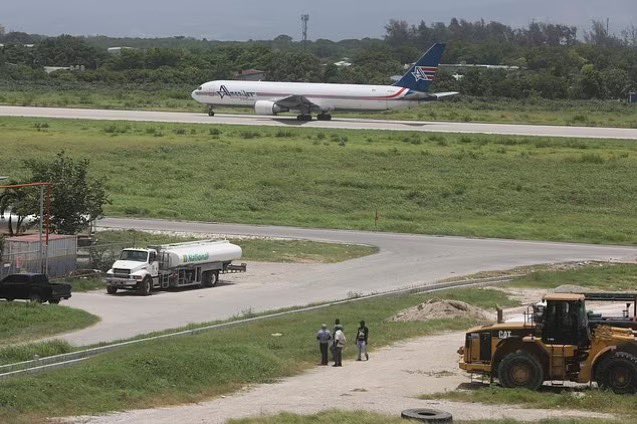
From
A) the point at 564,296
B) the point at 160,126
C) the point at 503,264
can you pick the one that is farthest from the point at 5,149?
the point at 564,296

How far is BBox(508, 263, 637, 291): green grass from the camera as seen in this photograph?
5259 centimetres

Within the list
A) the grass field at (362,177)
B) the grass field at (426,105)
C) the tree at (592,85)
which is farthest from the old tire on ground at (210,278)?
the tree at (592,85)

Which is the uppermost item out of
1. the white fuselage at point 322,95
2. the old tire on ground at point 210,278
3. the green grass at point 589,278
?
the white fuselage at point 322,95

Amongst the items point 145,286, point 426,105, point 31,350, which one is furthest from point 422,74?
point 31,350

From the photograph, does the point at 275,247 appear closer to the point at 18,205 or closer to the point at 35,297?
the point at 18,205

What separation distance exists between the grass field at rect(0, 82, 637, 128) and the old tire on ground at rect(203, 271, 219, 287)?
68.5 m

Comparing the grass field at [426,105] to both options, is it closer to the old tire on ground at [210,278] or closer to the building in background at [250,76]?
the building in background at [250,76]

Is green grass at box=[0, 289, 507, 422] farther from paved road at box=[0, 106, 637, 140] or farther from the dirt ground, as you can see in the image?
paved road at box=[0, 106, 637, 140]

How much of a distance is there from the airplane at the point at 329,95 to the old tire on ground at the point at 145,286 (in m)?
66.0

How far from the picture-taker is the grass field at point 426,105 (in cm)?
12706

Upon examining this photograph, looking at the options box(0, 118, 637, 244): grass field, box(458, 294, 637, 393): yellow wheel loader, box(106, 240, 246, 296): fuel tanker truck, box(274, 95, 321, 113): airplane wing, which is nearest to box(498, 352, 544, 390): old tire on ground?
box(458, 294, 637, 393): yellow wheel loader

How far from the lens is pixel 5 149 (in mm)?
88125

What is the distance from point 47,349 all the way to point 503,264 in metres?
28.4

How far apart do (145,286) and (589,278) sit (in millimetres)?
18442
